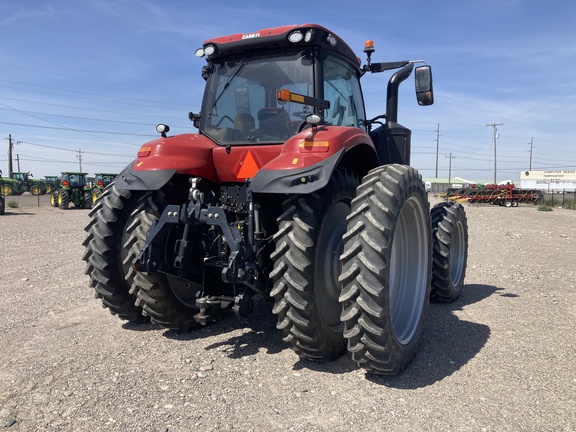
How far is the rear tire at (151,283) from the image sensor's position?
4046mm

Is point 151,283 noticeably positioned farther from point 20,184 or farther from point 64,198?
point 20,184

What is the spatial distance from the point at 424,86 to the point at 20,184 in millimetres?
47107

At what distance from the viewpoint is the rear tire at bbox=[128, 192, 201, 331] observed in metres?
4.05

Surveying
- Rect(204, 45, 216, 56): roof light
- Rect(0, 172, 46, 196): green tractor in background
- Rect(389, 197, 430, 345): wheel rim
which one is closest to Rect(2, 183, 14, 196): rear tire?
Rect(0, 172, 46, 196): green tractor in background

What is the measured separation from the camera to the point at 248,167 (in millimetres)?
4141

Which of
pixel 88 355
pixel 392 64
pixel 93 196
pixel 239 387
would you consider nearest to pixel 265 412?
pixel 239 387

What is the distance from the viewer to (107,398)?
3.10 meters

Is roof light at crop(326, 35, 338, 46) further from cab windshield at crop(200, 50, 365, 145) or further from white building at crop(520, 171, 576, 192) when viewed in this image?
white building at crop(520, 171, 576, 192)

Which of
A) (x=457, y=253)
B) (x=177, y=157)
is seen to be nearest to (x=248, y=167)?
(x=177, y=157)

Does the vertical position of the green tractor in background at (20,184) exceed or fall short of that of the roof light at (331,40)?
it falls short

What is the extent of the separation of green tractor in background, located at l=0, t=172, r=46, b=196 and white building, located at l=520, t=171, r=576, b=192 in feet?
191

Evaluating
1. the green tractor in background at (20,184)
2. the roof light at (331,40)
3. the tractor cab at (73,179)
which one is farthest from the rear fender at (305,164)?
the green tractor in background at (20,184)

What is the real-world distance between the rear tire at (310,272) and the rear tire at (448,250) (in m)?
2.31

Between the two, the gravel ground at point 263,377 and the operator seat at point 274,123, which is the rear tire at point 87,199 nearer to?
the gravel ground at point 263,377
